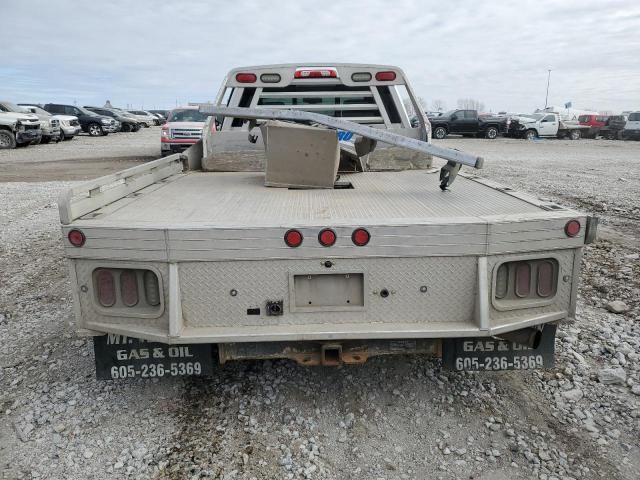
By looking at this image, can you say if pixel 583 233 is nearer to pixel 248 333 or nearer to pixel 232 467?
pixel 248 333

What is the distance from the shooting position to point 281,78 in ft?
18.8

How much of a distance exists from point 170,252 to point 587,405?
2742 millimetres

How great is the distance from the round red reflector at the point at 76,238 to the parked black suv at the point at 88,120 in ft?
111

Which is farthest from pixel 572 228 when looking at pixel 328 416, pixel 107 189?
pixel 107 189

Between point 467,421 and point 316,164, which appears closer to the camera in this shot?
point 467,421

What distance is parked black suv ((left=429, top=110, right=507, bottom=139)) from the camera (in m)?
33.1

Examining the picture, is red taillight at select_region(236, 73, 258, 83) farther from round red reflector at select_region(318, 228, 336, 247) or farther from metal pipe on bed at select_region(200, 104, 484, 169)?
round red reflector at select_region(318, 228, 336, 247)

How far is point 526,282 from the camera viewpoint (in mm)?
3076

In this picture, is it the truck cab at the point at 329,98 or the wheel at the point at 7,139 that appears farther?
the wheel at the point at 7,139

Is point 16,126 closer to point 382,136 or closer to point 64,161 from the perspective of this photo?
point 64,161

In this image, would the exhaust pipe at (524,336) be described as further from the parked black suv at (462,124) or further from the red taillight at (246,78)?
the parked black suv at (462,124)

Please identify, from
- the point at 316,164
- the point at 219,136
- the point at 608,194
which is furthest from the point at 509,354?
the point at 608,194

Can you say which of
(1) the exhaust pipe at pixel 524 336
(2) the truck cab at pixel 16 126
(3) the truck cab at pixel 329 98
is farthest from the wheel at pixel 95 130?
(1) the exhaust pipe at pixel 524 336

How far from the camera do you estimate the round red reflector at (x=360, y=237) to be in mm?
2885
